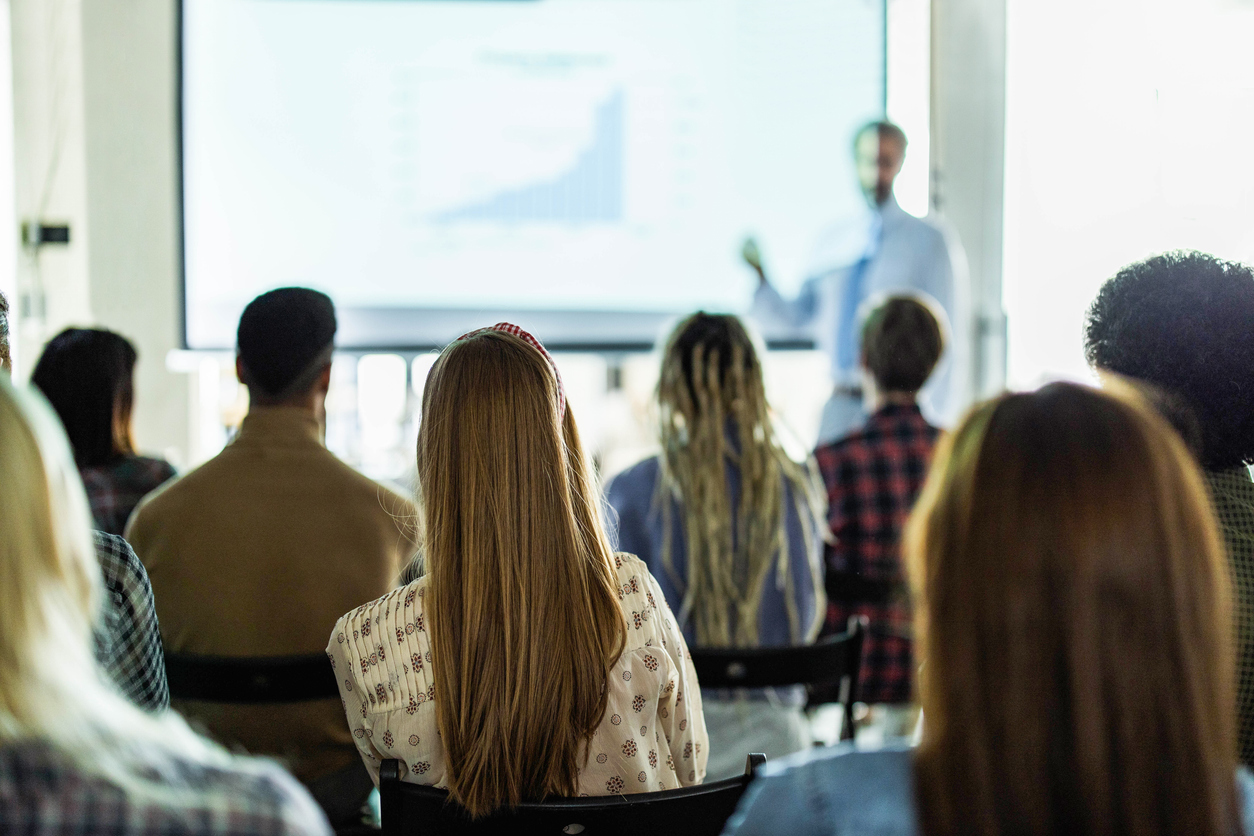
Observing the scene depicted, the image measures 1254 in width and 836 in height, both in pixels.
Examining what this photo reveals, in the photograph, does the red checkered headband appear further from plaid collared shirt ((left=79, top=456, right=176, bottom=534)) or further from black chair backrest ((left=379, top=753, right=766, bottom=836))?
plaid collared shirt ((left=79, top=456, right=176, bottom=534))

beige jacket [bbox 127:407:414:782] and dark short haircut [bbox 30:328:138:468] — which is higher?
dark short haircut [bbox 30:328:138:468]

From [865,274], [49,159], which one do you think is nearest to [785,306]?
[865,274]

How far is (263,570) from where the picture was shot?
1751 millimetres

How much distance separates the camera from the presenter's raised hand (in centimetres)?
380

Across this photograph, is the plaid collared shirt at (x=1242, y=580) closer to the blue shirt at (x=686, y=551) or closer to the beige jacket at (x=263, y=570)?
the blue shirt at (x=686, y=551)

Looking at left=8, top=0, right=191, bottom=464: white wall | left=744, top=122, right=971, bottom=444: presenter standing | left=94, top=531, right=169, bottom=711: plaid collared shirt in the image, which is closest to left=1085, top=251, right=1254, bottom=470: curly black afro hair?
left=94, top=531, right=169, bottom=711: plaid collared shirt

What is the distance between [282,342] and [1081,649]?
164 centimetres

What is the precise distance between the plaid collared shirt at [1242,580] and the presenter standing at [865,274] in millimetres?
2427

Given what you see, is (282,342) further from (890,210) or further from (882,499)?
(890,210)

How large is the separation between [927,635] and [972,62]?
13.6 ft

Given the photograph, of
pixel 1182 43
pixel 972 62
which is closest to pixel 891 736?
pixel 1182 43

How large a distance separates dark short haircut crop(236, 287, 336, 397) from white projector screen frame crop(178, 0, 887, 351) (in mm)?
1662

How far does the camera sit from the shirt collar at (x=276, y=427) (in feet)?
6.03

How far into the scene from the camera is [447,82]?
11.9ft
